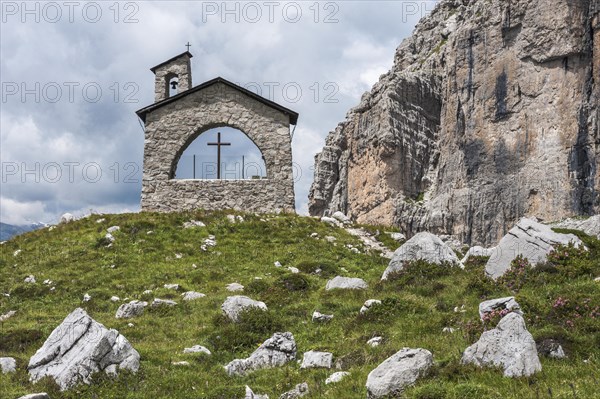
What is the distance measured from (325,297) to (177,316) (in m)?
4.62

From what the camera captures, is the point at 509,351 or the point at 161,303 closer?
the point at 509,351

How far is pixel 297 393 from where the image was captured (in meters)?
9.52

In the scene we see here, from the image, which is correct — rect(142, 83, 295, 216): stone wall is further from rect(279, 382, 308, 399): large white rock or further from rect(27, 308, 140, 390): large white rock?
rect(279, 382, 308, 399): large white rock

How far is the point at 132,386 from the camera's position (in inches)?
407

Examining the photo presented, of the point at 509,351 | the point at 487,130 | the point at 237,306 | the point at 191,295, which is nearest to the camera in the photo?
the point at 509,351

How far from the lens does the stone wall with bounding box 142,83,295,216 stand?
33625 mm

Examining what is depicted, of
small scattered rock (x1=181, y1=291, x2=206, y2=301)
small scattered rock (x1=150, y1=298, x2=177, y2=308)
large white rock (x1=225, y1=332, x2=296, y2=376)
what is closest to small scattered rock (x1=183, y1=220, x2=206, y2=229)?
small scattered rock (x1=181, y1=291, x2=206, y2=301)

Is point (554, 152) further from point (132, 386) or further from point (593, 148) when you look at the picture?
point (132, 386)

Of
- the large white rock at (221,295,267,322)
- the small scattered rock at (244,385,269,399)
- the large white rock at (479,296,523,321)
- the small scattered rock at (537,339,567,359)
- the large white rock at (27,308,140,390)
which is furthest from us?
the large white rock at (221,295,267,322)

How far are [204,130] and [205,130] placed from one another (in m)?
0.08

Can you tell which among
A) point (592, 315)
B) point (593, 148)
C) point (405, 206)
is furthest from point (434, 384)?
point (405, 206)

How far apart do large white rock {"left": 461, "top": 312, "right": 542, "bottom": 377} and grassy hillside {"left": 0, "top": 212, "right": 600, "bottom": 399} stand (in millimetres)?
250

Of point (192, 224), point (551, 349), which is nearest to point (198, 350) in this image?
point (551, 349)

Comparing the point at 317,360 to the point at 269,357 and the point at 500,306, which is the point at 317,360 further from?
the point at 500,306
